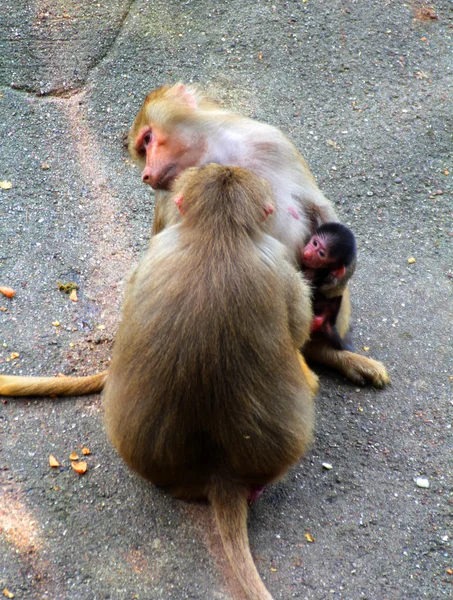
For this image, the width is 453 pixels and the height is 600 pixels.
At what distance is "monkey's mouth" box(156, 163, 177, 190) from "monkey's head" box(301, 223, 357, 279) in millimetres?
831

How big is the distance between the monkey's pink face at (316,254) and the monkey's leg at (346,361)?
0.50 metres

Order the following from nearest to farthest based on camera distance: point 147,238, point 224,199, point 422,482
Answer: point 224,199
point 422,482
point 147,238

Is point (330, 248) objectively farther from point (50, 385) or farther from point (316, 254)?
point (50, 385)

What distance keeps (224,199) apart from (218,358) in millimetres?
664

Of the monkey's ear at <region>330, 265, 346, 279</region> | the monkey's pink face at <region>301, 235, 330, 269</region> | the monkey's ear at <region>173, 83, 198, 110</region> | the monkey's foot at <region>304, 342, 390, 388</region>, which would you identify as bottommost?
the monkey's foot at <region>304, 342, 390, 388</region>

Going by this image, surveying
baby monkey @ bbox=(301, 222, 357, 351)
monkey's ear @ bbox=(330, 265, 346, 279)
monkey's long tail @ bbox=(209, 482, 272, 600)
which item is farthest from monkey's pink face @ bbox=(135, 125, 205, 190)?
monkey's long tail @ bbox=(209, 482, 272, 600)

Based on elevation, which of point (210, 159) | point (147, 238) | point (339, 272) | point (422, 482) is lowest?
point (147, 238)

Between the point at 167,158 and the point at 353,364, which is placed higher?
the point at 167,158

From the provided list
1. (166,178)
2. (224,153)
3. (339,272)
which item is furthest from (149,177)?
(339,272)

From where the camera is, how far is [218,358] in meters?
2.62

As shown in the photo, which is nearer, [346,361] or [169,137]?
[169,137]

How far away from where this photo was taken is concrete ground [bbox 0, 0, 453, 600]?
310 centimetres

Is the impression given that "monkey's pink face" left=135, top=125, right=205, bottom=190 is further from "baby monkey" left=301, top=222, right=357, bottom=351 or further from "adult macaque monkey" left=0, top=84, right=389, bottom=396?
"baby monkey" left=301, top=222, right=357, bottom=351

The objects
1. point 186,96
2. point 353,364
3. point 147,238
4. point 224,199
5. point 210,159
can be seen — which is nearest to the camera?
point 224,199
